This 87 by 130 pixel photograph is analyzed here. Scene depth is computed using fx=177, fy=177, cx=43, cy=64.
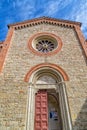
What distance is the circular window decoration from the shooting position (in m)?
12.6

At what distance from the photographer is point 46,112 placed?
995 cm

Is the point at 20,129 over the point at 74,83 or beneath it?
beneath

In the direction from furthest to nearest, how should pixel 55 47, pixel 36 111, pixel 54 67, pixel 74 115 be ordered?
pixel 55 47 < pixel 54 67 < pixel 36 111 < pixel 74 115

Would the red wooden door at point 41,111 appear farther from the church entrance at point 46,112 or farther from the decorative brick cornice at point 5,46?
the decorative brick cornice at point 5,46

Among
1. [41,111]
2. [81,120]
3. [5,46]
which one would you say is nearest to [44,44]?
[5,46]

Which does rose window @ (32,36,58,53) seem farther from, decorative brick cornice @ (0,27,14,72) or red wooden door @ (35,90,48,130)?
red wooden door @ (35,90,48,130)

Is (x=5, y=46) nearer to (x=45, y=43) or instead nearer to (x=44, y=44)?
(x=44, y=44)

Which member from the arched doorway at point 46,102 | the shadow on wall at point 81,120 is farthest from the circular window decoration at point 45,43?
the shadow on wall at point 81,120

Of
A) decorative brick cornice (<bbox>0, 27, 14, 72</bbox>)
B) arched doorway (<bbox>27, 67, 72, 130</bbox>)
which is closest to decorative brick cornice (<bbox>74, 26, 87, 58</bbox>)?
arched doorway (<bbox>27, 67, 72, 130</bbox>)

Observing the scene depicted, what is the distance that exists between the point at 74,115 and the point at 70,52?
4.74m

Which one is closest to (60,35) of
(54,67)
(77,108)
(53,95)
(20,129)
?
(54,67)

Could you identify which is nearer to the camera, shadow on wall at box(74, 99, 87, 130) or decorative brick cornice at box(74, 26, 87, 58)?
shadow on wall at box(74, 99, 87, 130)

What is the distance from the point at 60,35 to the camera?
13.7 m

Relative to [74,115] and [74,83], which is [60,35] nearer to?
[74,83]
